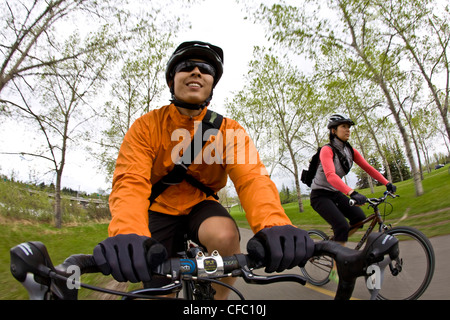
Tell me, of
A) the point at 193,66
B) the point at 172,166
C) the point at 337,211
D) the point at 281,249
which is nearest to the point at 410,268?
the point at 337,211

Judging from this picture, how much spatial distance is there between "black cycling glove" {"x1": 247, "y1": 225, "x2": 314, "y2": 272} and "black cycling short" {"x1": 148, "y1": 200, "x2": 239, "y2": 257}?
2.51 feet

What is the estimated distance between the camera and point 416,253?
2885 mm

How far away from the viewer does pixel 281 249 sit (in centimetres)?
112

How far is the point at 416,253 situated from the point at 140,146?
3.25m

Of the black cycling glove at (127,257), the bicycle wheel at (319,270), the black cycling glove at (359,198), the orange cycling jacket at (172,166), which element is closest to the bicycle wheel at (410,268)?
the black cycling glove at (359,198)

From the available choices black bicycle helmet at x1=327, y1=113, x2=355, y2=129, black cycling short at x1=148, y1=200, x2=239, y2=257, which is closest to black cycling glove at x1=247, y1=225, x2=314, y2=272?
black cycling short at x1=148, y1=200, x2=239, y2=257

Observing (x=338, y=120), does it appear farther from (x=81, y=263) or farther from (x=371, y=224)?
(x=81, y=263)

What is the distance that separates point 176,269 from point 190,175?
106cm

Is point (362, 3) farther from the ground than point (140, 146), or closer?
farther from the ground

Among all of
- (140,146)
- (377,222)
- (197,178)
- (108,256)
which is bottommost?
(377,222)

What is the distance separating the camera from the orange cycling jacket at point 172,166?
4.72 ft
